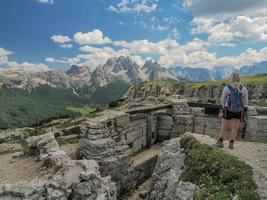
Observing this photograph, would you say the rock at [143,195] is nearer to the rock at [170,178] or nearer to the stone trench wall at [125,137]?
the stone trench wall at [125,137]

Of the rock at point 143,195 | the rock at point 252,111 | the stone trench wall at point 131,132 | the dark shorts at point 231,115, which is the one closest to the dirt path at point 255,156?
the dark shorts at point 231,115

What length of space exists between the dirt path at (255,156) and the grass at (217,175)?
0.29m

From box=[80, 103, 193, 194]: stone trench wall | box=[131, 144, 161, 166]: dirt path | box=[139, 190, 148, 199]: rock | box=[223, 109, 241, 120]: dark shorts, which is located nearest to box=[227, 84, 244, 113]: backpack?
box=[223, 109, 241, 120]: dark shorts

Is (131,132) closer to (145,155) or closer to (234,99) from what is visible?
(145,155)

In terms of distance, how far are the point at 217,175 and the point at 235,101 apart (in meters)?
4.49

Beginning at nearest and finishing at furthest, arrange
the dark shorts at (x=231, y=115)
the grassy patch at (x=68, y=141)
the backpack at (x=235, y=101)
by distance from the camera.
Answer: the backpack at (x=235, y=101) → the dark shorts at (x=231, y=115) → the grassy patch at (x=68, y=141)

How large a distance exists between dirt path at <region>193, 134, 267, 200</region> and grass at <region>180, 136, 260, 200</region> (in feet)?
0.94

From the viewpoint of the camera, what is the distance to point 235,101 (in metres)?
15.7

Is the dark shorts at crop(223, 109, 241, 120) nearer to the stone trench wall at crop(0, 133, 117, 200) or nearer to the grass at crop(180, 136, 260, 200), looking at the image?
the grass at crop(180, 136, 260, 200)

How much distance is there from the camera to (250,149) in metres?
16.3

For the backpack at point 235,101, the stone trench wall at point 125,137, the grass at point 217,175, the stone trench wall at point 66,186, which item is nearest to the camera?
the grass at point 217,175

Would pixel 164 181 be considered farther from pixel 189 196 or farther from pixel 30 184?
pixel 30 184

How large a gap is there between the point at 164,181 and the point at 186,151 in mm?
1974

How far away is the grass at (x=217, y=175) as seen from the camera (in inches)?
438
